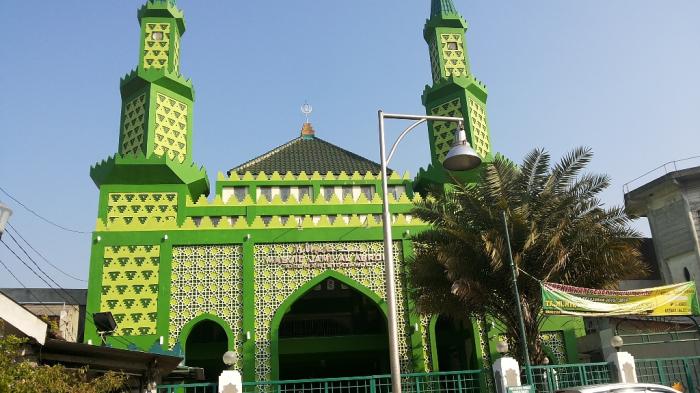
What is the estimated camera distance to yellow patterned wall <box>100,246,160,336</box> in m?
17.8

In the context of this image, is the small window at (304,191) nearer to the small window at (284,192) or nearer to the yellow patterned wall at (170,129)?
the small window at (284,192)

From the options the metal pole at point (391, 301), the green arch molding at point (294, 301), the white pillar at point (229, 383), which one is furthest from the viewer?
the green arch molding at point (294, 301)

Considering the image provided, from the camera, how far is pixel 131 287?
18.2 metres

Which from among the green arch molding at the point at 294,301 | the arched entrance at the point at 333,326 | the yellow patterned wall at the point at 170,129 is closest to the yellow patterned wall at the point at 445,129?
the green arch molding at the point at 294,301

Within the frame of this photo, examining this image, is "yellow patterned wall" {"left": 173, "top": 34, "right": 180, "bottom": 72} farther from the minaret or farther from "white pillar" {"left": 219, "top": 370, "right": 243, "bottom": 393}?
"white pillar" {"left": 219, "top": 370, "right": 243, "bottom": 393}

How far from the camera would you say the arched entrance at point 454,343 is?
20484 mm

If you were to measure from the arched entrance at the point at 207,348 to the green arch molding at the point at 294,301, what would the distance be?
10.7 feet

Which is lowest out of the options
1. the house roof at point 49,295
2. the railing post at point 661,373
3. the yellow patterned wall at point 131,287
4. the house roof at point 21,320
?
the railing post at point 661,373

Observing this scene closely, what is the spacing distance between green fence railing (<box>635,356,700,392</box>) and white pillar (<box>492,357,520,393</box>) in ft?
11.5

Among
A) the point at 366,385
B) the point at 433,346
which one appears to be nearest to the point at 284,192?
the point at 433,346

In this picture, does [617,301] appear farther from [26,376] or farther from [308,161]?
[308,161]

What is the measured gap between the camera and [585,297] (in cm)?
1322

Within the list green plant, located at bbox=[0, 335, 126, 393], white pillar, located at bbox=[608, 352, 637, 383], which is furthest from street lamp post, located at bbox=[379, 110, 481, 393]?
white pillar, located at bbox=[608, 352, 637, 383]

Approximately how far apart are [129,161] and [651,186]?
20434mm
